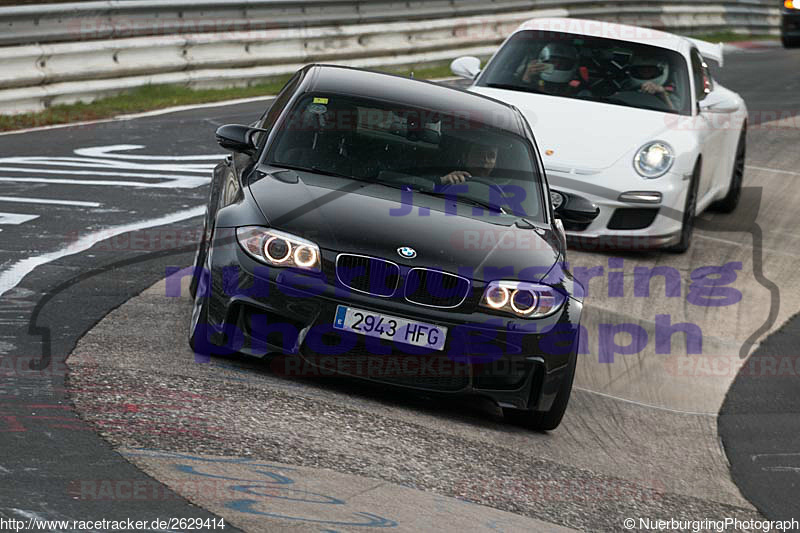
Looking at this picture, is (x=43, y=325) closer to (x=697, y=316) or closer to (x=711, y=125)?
(x=697, y=316)

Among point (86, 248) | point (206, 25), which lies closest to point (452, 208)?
point (86, 248)

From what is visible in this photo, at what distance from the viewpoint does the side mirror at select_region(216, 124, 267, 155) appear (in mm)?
6746

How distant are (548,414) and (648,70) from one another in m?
5.37

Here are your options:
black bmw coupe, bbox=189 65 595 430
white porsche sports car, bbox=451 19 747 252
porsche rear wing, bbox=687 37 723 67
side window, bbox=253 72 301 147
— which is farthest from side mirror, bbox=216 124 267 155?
porsche rear wing, bbox=687 37 723 67

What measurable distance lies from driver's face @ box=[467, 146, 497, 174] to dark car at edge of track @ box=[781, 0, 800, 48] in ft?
79.3

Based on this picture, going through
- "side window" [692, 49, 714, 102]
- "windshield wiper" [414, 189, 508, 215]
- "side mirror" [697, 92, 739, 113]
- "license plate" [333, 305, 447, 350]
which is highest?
"windshield wiper" [414, 189, 508, 215]

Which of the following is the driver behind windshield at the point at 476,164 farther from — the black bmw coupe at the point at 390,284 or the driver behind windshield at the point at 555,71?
the driver behind windshield at the point at 555,71

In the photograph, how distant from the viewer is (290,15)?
18391 millimetres

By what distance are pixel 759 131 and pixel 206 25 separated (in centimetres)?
732

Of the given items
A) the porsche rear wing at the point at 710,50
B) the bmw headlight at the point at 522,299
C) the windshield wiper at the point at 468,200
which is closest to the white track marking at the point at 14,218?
the windshield wiper at the point at 468,200

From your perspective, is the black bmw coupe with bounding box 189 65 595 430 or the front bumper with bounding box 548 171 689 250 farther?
the front bumper with bounding box 548 171 689 250

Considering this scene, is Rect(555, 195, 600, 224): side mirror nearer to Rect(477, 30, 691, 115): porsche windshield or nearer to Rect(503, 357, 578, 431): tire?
Rect(503, 357, 578, 431): tire

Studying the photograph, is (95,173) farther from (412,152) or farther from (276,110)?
(412,152)

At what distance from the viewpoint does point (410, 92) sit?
720 centimetres
